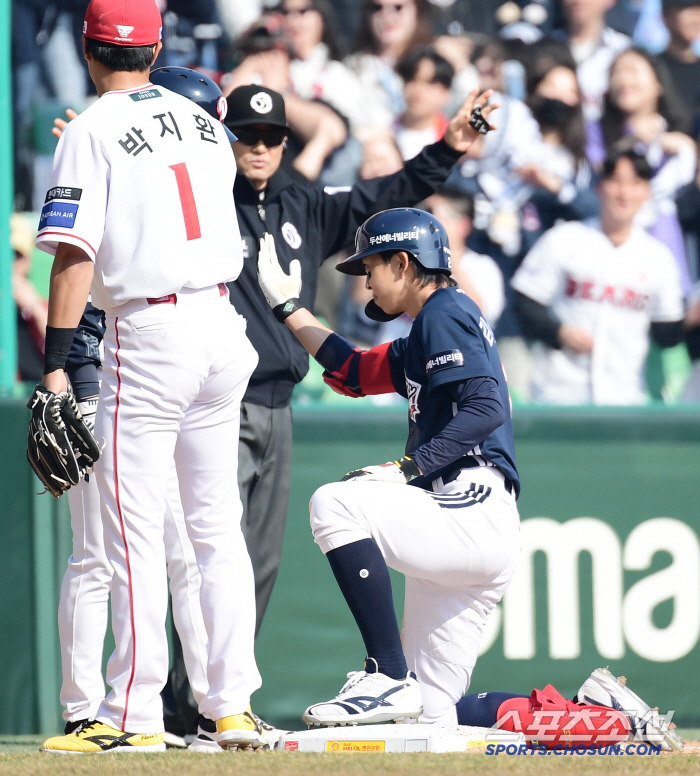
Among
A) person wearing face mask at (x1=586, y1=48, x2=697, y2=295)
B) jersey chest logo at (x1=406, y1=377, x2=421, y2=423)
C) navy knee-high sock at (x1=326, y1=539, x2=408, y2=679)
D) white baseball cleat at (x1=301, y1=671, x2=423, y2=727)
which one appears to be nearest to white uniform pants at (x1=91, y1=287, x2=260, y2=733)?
white baseball cleat at (x1=301, y1=671, x2=423, y2=727)

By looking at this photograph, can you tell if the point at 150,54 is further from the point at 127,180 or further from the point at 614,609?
the point at 614,609

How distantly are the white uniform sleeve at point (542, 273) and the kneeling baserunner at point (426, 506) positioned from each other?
7.30 feet

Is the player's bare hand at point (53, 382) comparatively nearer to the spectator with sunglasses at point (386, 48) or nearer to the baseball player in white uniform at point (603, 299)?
the baseball player in white uniform at point (603, 299)

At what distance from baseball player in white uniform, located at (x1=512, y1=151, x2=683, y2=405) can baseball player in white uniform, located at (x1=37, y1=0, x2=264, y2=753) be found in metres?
2.87

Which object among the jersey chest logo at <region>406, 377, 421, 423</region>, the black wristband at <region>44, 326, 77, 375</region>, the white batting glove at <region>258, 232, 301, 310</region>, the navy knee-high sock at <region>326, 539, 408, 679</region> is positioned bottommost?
the navy knee-high sock at <region>326, 539, 408, 679</region>

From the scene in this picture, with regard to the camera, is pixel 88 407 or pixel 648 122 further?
pixel 648 122

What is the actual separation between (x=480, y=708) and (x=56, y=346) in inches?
67.4

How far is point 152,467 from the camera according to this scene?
2.95 meters

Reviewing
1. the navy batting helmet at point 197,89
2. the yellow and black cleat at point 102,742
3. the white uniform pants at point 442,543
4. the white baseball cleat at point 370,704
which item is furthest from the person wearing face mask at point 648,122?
the yellow and black cleat at point 102,742

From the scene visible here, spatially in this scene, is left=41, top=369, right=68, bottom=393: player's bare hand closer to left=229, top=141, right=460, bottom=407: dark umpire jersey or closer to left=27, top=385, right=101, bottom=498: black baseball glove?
left=27, top=385, right=101, bottom=498: black baseball glove

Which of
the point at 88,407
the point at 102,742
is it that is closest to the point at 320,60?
the point at 88,407

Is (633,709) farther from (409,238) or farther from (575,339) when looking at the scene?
(575,339)

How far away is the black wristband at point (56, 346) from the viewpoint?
9.50 ft

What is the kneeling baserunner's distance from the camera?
10.3 feet
